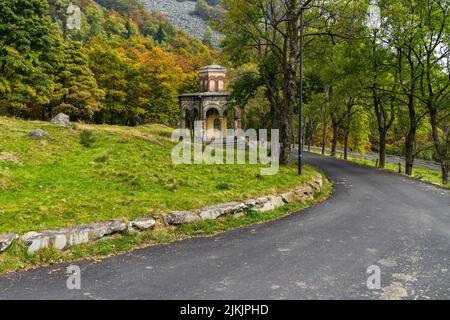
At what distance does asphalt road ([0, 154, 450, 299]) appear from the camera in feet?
21.0

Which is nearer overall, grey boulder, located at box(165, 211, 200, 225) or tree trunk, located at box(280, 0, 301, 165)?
grey boulder, located at box(165, 211, 200, 225)

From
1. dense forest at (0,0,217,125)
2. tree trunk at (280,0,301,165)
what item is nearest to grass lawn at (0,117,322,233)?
tree trunk at (280,0,301,165)

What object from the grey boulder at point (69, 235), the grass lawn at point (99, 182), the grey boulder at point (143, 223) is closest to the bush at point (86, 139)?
the grass lawn at point (99, 182)

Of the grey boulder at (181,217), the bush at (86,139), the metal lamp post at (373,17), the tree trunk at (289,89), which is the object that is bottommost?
the grey boulder at (181,217)

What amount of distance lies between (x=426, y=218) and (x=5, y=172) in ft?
45.6

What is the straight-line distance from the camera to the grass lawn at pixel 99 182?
9406 millimetres

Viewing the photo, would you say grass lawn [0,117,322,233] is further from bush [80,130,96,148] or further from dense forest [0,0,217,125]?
dense forest [0,0,217,125]

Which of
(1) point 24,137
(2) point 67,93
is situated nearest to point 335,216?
(1) point 24,137

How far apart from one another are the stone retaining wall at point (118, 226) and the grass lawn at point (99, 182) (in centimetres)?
31

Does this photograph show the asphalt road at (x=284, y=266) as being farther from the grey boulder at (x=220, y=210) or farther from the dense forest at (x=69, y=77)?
the dense forest at (x=69, y=77)

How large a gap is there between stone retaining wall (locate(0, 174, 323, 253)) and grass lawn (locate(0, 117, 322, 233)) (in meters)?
0.31

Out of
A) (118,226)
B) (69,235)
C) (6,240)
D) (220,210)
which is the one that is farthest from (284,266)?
(6,240)
